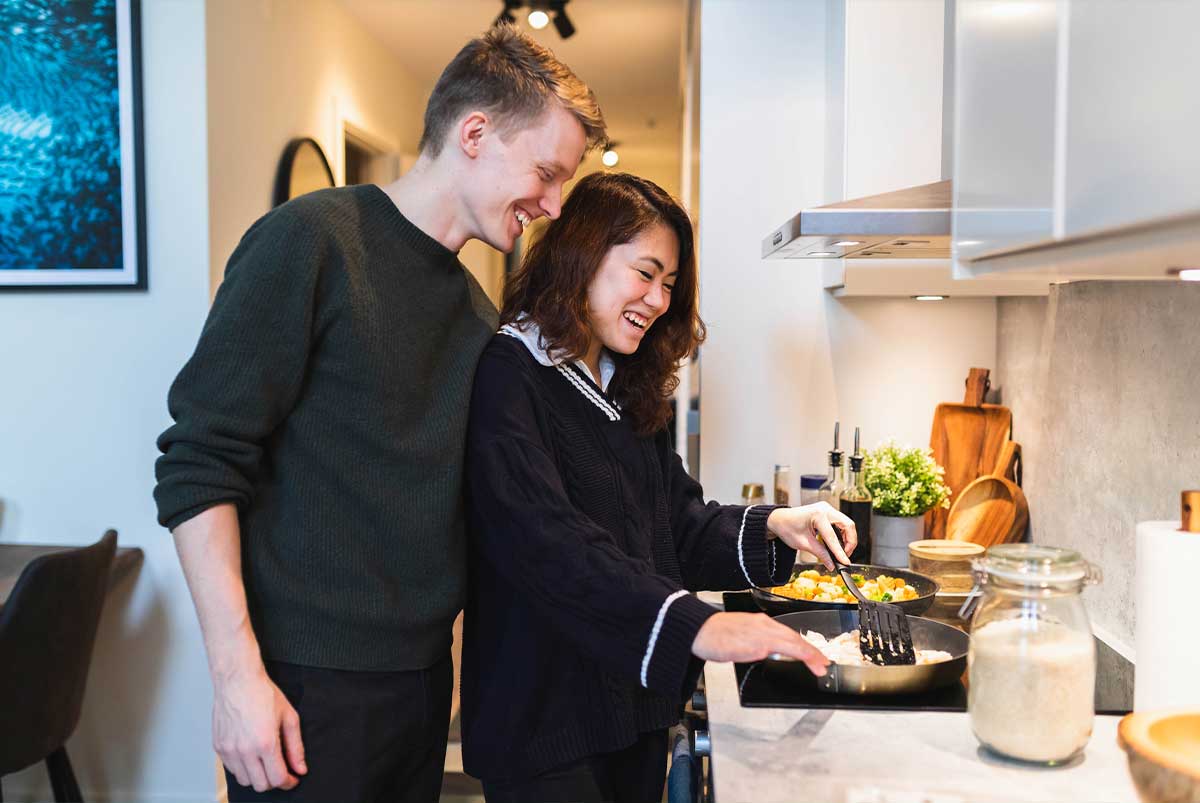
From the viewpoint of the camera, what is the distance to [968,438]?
2400 millimetres

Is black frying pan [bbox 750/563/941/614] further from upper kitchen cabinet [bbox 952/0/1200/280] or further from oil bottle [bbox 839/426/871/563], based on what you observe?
upper kitchen cabinet [bbox 952/0/1200/280]

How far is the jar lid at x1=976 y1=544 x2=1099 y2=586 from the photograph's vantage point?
1048 millimetres

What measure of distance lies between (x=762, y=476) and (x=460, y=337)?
1.23 m

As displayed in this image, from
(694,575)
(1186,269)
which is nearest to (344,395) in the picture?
(694,575)

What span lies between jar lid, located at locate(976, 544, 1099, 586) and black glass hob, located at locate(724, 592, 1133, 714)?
A: 13.9 inches

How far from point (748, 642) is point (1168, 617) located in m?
0.46

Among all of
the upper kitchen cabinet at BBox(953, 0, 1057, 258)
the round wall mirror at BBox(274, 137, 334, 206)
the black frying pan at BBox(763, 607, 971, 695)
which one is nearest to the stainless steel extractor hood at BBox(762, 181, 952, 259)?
the upper kitchen cabinet at BBox(953, 0, 1057, 258)

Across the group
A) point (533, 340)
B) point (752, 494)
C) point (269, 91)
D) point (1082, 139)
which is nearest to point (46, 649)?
point (533, 340)

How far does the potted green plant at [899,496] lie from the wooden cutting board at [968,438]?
132 mm

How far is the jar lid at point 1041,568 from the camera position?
3.44 ft

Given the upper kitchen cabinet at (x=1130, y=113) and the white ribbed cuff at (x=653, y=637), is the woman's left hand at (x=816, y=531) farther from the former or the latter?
the upper kitchen cabinet at (x=1130, y=113)

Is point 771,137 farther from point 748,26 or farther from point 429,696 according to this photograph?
point 429,696

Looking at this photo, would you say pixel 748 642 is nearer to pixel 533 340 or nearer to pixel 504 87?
pixel 533 340

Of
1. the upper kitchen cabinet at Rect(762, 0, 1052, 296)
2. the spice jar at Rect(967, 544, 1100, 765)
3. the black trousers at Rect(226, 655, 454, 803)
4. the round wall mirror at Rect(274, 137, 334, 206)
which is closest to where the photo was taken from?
the spice jar at Rect(967, 544, 1100, 765)
